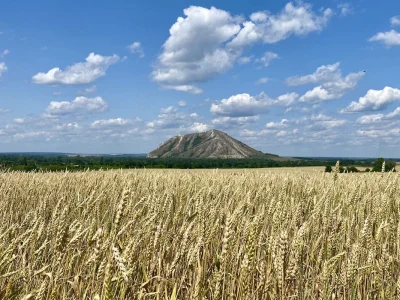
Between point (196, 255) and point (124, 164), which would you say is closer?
point (196, 255)

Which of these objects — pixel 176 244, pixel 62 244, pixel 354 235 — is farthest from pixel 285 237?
pixel 354 235

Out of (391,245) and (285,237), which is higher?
(285,237)

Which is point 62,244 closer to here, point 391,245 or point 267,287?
point 267,287

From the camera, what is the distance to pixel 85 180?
8.28 m

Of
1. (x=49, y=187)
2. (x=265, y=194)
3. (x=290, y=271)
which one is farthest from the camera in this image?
(x=49, y=187)

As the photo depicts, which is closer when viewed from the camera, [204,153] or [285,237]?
[285,237]

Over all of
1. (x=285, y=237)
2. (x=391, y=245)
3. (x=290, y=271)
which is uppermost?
(x=285, y=237)

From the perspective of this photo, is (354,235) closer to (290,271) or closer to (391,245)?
(391,245)

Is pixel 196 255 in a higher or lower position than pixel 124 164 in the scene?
higher

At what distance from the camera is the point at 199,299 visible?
1.70m

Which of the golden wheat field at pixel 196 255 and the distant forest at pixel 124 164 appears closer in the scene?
the golden wheat field at pixel 196 255

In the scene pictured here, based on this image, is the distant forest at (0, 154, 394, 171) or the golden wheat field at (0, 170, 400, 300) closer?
the golden wheat field at (0, 170, 400, 300)

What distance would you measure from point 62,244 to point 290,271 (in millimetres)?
1249

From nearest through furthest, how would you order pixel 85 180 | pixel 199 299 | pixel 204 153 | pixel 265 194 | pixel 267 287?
1. pixel 199 299
2. pixel 267 287
3. pixel 265 194
4. pixel 85 180
5. pixel 204 153
